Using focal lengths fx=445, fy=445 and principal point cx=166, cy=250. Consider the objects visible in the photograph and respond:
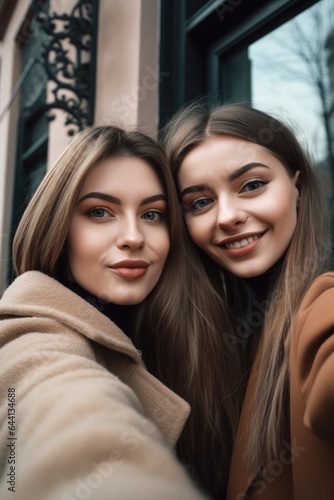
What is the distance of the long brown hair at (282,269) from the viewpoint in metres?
1.04

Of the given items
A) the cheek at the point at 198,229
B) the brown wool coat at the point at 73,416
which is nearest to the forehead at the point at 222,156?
the cheek at the point at 198,229

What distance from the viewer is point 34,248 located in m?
1.14

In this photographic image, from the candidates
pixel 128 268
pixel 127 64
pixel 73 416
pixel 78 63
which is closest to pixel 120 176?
pixel 128 268

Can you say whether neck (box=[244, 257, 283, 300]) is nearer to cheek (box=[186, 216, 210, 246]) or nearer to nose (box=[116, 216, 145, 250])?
cheek (box=[186, 216, 210, 246])

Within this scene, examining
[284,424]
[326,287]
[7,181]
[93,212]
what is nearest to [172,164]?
[93,212]

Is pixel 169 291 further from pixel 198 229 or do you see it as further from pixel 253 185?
pixel 253 185

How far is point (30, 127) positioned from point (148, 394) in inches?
126

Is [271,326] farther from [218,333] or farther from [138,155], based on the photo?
[138,155]

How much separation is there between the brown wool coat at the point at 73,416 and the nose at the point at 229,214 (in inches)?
17.0

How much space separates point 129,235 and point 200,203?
0.96 ft

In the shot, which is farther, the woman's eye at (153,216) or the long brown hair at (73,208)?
the woman's eye at (153,216)

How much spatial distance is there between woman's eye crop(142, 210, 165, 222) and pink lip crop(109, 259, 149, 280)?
143mm

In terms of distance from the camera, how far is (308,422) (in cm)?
74

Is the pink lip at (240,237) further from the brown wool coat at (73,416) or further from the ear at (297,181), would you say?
the brown wool coat at (73,416)
